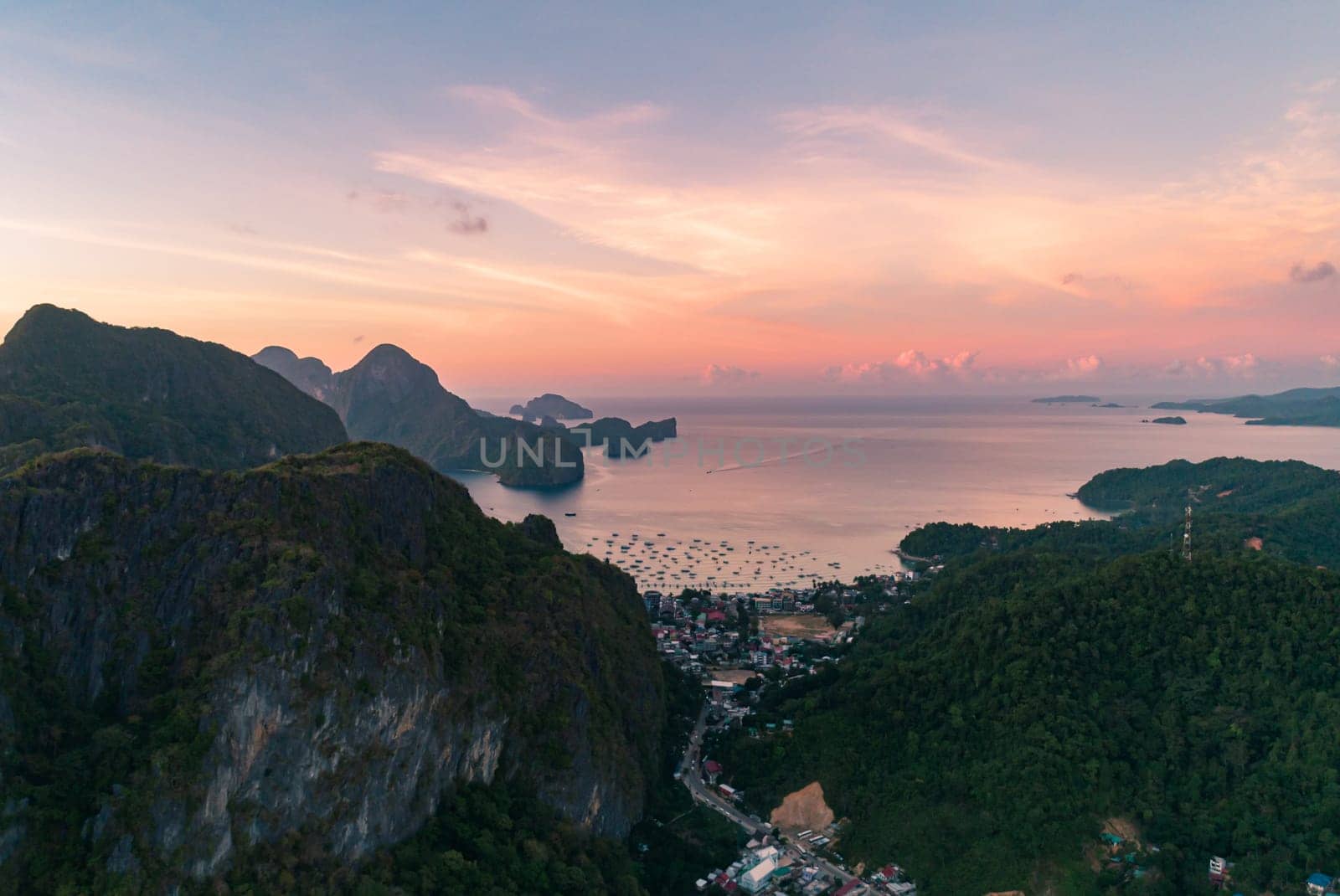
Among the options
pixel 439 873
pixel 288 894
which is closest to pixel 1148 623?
pixel 439 873

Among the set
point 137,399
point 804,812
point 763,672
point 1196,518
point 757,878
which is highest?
point 137,399

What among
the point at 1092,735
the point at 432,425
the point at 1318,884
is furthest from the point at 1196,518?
the point at 432,425

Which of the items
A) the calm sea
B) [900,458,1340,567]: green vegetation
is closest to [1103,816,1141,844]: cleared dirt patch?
[900,458,1340,567]: green vegetation

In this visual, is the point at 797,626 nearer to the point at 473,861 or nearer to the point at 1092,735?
the point at 1092,735

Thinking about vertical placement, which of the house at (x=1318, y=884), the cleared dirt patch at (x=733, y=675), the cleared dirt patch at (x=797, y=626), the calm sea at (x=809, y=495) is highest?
the calm sea at (x=809, y=495)

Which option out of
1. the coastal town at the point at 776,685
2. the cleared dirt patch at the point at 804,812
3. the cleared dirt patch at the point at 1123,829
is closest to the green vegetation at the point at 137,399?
the coastal town at the point at 776,685

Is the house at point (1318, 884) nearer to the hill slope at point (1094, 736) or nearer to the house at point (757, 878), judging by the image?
the hill slope at point (1094, 736)
